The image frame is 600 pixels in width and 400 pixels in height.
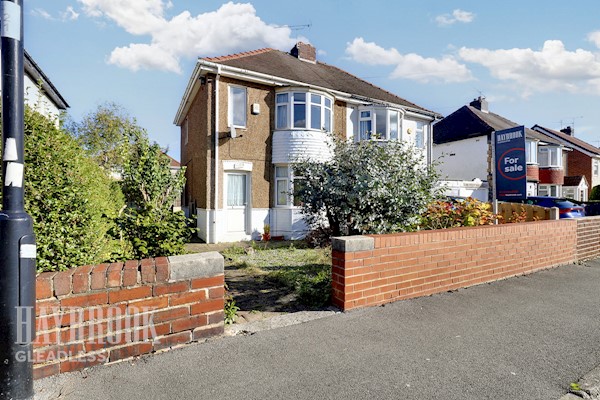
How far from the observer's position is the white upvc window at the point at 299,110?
1207 cm

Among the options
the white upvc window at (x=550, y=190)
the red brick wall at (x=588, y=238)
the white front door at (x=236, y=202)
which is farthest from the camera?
the white upvc window at (x=550, y=190)

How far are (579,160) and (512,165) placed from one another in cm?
3287

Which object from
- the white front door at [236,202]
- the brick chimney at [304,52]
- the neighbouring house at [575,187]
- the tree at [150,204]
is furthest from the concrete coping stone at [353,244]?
the neighbouring house at [575,187]

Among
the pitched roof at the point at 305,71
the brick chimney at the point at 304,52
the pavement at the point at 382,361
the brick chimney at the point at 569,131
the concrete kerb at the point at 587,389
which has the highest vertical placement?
the brick chimney at the point at 569,131

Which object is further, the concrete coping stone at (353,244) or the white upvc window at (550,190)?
the white upvc window at (550,190)

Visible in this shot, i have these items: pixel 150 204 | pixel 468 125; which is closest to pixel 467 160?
pixel 468 125

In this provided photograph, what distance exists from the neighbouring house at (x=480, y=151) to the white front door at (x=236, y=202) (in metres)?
14.3

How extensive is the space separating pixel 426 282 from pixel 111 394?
143 inches

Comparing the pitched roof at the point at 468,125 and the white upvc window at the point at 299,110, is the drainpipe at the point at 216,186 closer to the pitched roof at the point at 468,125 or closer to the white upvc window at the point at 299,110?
the white upvc window at the point at 299,110

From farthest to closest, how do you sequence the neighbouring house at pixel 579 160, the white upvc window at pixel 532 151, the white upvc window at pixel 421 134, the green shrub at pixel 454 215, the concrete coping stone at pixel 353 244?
the neighbouring house at pixel 579 160 → the white upvc window at pixel 532 151 → the white upvc window at pixel 421 134 → the green shrub at pixel 454 215 → the concrete coping stone at pixel 353 244

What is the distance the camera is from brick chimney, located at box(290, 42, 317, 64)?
623 inches

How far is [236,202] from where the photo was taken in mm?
11852

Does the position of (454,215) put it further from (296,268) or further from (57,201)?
(57,201)

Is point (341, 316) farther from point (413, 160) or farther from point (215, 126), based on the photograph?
point (215, 126)
